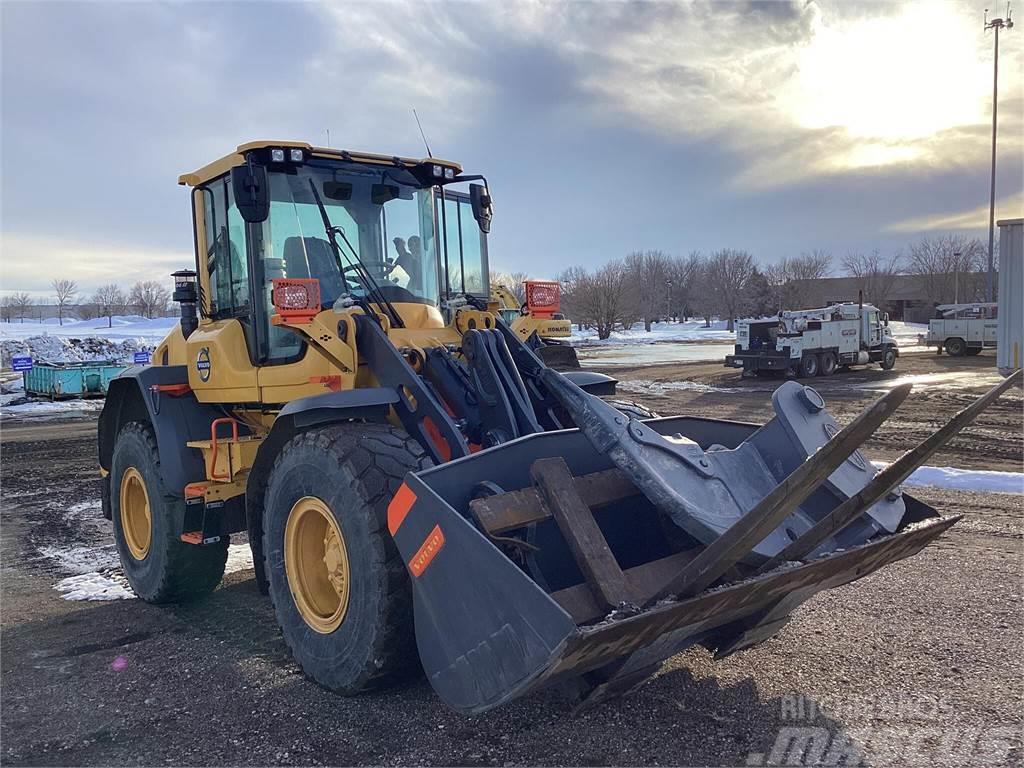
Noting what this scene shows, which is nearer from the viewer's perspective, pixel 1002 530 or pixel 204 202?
pixel 204 202

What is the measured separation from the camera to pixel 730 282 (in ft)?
263

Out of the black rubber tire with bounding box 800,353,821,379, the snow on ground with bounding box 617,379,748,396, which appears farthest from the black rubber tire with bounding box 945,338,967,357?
the snow on ground with bounding box 617,379,748,396

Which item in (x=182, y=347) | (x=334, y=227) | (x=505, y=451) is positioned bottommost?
(x=505, y=451)

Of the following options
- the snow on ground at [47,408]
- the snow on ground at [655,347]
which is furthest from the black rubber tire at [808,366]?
the snow on ground at [47,408]

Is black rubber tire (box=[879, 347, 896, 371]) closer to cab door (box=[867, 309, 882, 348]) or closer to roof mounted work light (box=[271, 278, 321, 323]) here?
cab door (box=[867, 309, 882, 348])

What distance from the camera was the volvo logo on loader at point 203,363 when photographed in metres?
5.19

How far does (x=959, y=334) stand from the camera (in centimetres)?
3281

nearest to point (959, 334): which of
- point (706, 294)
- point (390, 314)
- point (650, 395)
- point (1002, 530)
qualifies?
point (650, 395)

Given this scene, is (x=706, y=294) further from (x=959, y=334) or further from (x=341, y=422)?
(x=341, y=422)

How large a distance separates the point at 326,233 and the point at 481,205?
124 centimetres

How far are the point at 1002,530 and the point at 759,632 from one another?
4.14m

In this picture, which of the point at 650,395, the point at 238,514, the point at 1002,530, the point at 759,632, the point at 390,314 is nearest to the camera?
the point at 759,632

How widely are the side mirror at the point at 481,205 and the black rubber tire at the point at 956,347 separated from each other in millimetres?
32550

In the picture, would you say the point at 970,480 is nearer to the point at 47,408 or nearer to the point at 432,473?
the point at 432,473
